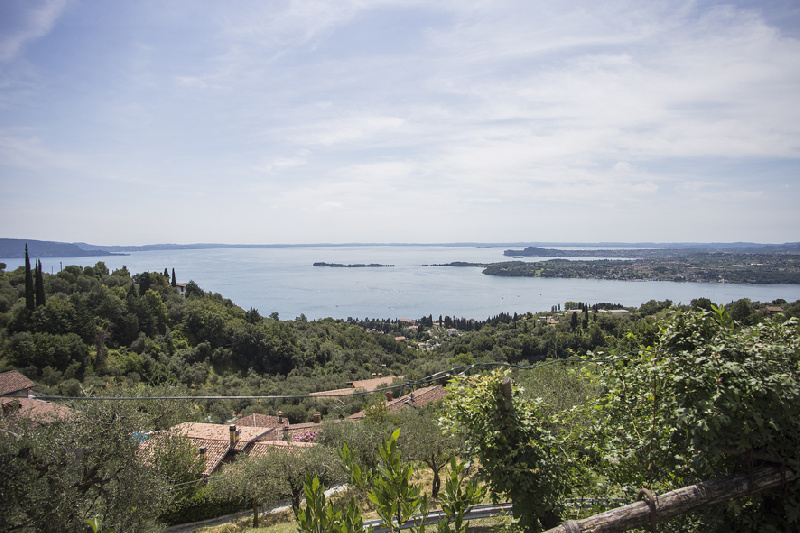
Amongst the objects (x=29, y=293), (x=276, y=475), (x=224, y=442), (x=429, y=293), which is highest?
(x=29, y=293)

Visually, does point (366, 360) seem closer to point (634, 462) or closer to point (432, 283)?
point (634, 462)

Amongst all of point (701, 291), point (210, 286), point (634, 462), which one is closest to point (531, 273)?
point (701, 291)

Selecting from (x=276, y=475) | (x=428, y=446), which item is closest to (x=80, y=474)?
(x=276, y=475)

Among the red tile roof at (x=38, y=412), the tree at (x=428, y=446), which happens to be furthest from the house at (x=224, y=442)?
the red tile roof at (x=38, y=412)

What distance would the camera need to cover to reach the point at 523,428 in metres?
3.16

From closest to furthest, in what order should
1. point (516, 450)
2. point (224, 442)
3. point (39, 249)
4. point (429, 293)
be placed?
1. point (516, 450)
2. point (224, 442)
3. point (429, 293)
4. point (39, 249)

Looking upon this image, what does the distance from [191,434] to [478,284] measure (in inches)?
5098

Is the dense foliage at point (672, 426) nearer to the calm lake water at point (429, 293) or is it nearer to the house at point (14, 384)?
the house at point (14, 384)

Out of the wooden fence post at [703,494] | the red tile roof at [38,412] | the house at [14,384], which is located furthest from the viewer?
the house at [14,384]

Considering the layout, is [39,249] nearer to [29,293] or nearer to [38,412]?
[29,293]

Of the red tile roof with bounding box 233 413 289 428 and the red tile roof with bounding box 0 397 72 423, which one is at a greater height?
the red tile roof with bounding box 0 397 72 423

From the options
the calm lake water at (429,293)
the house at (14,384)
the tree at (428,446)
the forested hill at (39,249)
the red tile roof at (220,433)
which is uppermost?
the forested hill at (39,249)

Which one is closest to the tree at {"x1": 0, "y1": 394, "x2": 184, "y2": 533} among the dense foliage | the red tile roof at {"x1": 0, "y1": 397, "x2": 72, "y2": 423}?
the red tile roof at {"x1": 0, "y1": 397, "x2": 72, "y2": 423}

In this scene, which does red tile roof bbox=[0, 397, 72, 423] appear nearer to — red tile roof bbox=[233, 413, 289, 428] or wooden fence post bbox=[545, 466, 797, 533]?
wooden fence post bbox=[545, 466, 797, 533]
